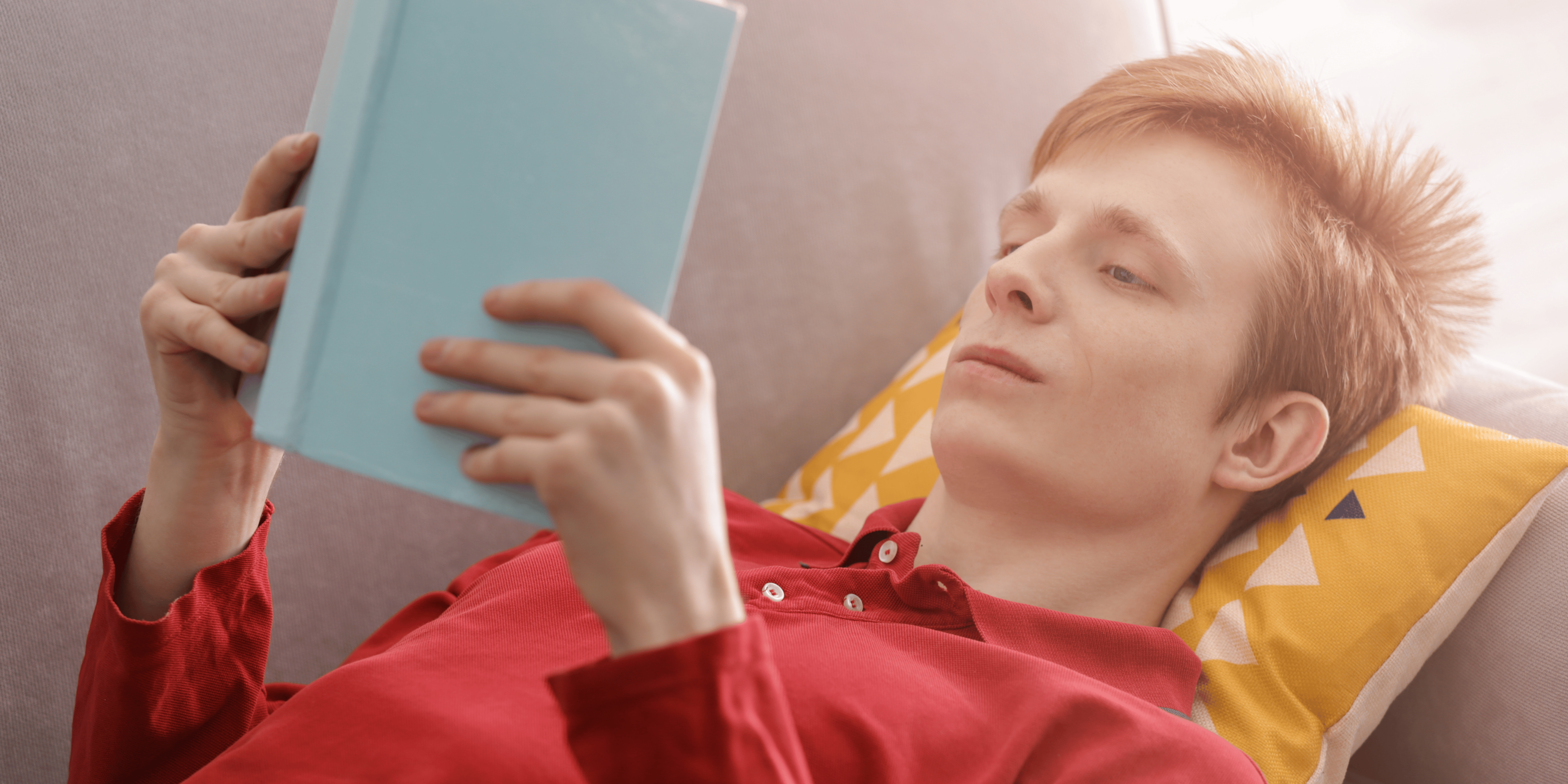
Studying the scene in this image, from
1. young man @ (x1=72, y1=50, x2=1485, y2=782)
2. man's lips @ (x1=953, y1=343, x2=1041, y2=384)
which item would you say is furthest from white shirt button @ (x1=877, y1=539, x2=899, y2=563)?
man's lips @ (x1=953, y1=343, x2=1041, y2=384)

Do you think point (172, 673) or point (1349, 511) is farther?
point (1349, 511)

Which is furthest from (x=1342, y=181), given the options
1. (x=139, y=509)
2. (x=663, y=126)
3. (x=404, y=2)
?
(x=139, y=509)

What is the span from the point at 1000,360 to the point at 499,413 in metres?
0.50

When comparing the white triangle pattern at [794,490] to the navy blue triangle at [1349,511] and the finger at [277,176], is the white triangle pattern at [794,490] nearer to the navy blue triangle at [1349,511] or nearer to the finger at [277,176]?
the navy blue triangle at [1349,511]

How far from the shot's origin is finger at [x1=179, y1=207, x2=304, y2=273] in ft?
1.90

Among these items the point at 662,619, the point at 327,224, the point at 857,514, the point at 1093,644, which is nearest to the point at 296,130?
the point at 327,224

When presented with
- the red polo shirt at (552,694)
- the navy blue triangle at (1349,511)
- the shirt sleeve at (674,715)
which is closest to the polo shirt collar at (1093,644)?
the red polo shirt at (552,694)

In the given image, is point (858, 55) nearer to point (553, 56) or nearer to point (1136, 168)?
point (1136, 168)

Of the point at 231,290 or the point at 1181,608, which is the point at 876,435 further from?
the point at 231,290

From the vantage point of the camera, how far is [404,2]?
0.48m

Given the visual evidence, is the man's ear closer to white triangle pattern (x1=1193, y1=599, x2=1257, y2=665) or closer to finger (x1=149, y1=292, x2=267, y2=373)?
white triangle pattern (x1=1193, y1=599, x2=1257, y2=665)

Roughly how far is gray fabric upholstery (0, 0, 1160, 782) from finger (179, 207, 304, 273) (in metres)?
0.37

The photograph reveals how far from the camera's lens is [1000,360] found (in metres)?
0.83

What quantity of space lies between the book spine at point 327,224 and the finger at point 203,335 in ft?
0.34
